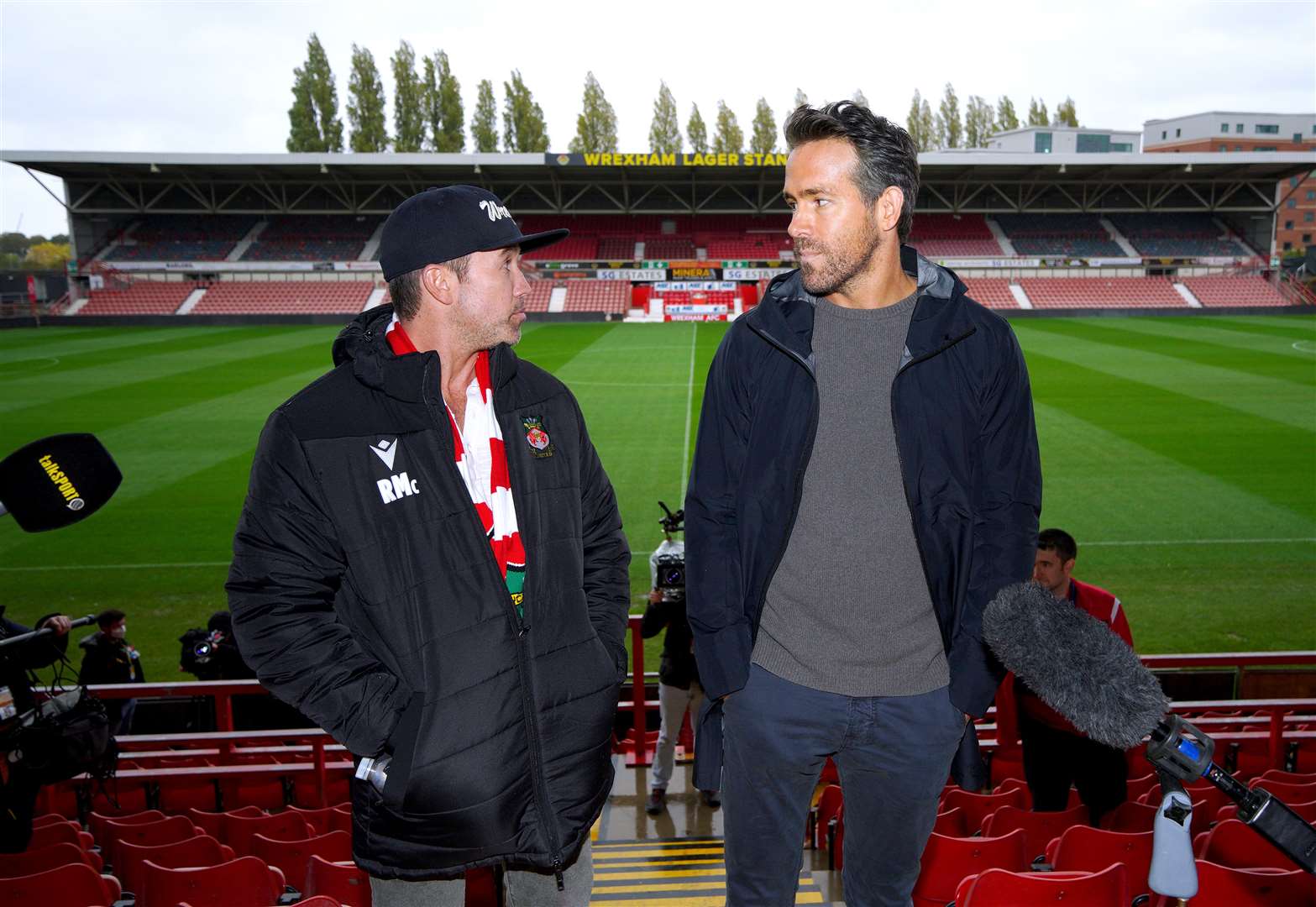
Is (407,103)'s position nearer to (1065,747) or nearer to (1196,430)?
(1196,430)

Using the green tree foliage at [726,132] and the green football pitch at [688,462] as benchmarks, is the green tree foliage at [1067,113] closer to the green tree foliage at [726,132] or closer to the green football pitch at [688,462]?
the green tree foliage at [726,132]

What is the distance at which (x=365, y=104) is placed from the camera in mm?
62500

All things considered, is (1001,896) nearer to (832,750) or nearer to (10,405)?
(832,750)

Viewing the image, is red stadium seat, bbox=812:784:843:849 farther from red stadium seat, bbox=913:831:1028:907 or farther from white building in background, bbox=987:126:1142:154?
white building in background, bbox=987:126:1142:154

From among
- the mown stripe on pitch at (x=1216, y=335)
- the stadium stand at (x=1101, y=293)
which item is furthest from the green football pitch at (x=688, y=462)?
the stadium stand at (x=1101, y=293)

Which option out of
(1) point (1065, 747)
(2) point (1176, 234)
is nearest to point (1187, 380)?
(1) point (1065, 747)

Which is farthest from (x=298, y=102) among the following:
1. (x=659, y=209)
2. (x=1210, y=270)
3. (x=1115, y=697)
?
(x=1115, y=697)

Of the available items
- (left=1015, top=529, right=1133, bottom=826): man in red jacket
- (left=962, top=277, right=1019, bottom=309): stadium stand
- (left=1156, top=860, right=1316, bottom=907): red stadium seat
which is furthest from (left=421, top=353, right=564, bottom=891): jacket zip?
(left=962, top=277, right=1019, bottom=309): stadium stand

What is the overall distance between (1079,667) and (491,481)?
1.32 m

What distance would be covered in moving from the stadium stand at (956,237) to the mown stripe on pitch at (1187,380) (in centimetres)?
1962

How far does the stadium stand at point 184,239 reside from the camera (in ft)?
152

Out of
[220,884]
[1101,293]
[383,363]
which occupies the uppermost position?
[1101,293]

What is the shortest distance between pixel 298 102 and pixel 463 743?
67.0m

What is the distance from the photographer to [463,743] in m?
1.97
